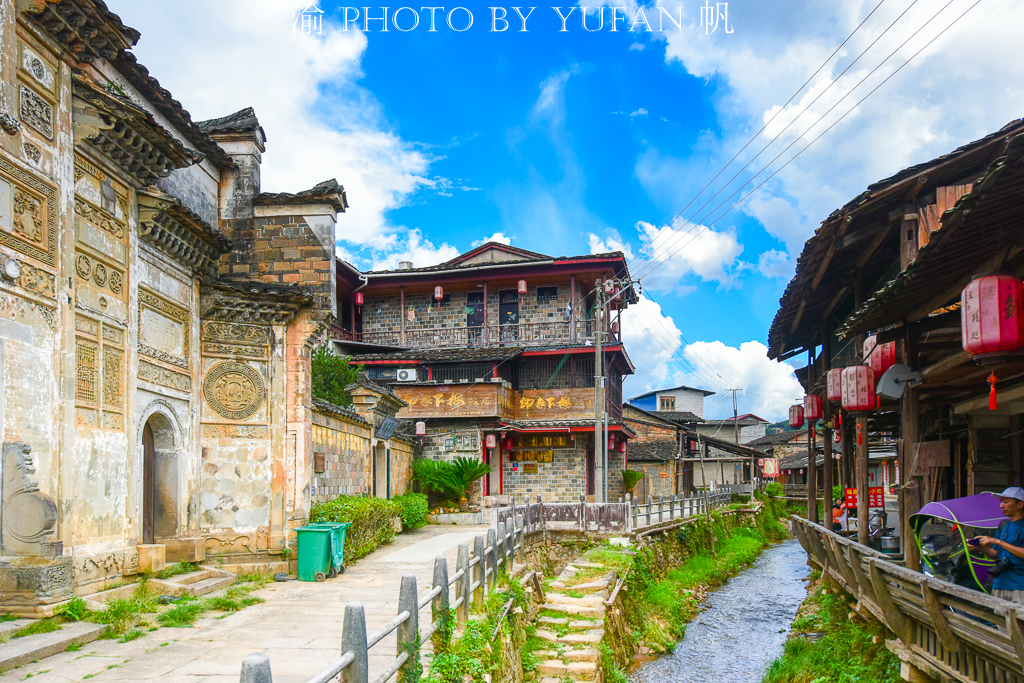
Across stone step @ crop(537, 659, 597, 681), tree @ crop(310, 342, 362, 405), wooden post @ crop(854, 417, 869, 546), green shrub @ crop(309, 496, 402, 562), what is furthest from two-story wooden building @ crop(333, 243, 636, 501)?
stone step @ crop(537, 659, 597, 681)

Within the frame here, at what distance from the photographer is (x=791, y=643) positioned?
12461 mm

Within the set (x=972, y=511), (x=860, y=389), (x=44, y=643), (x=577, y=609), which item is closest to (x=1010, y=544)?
(x=972, y=511)

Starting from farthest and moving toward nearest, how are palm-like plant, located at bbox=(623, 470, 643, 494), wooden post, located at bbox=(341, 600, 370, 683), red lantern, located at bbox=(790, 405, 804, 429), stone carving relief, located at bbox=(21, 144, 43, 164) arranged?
palm-like plant, located at bbox=(623, 470, 643, 494), red lantern, located at bbox=(790, 405, 804, 429), stone carving relief, located at bbox=(21, 144, 43, 164), wooden post, located at bbox=(341, 600, 370, 683)

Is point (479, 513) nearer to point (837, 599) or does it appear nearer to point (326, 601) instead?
point (837, 599)

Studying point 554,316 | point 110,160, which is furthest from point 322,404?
point 554,316

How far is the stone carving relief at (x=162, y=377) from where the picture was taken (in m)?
9.79

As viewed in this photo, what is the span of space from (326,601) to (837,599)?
908cm

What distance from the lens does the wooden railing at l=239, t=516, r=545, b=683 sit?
430 centimetres

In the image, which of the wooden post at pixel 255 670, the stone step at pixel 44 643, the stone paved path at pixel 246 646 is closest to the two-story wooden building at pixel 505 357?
the stone paved path at pixel 246 646

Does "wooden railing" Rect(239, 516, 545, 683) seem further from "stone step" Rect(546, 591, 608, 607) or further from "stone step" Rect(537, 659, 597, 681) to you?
"stone step" Rect(537, 659, 597, 681)

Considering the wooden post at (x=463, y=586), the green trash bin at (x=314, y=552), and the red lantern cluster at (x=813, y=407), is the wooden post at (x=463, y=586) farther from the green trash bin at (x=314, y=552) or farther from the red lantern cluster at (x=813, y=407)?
the red lantern cluster at (x=813, y=407)

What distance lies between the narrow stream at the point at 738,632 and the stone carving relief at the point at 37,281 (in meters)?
9.82

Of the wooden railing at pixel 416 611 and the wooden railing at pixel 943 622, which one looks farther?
the wooden railing at pixel 943 622

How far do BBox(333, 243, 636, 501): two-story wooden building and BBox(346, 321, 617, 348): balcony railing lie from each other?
0.14 ft
